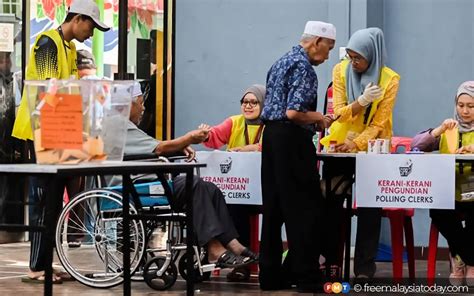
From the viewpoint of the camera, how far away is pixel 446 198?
22.0 feet

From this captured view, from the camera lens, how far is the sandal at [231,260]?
6.88 m

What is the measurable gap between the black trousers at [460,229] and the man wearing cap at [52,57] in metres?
2.47

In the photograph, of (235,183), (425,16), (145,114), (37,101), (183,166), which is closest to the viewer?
(37,101)

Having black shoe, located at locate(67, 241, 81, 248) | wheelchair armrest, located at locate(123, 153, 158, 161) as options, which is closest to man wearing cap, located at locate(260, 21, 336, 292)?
wheelchair armrest, located at locate(123, 153, 158, 161)

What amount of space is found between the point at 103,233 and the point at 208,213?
652mm

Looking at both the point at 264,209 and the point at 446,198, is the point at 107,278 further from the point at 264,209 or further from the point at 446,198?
the point at 446,198

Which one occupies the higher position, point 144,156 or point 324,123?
point 324,123

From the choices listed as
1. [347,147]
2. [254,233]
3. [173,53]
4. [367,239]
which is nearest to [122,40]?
[173,53]

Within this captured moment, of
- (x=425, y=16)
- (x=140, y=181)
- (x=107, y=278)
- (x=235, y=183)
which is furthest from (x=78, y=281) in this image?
(x=425, y=16)

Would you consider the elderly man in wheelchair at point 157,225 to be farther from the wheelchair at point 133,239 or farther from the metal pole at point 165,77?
the metal pole at point 165,77

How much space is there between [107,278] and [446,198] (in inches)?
82.1

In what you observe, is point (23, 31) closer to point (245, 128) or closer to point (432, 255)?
point (245, 128)

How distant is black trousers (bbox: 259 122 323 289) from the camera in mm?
6754
